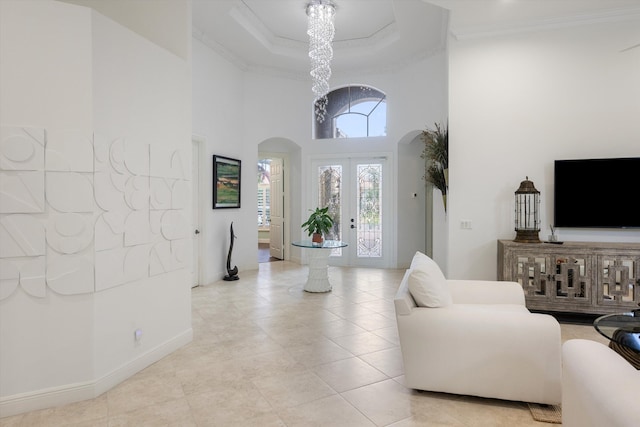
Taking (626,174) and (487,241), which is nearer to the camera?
(626,174)

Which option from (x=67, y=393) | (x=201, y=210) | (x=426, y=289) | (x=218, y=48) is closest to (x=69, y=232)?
(x=67, y=393)

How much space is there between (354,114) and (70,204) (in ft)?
19.6

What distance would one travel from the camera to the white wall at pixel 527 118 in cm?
430

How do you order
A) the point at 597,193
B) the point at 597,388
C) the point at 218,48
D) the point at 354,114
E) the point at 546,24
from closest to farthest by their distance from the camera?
the point at 597,388, the point at 597,193, the point at 546,24, the point at 218,48, the point at 354,114

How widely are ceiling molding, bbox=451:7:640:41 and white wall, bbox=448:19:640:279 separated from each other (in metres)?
0.05

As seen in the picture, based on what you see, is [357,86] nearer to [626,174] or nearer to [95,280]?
[626,174]

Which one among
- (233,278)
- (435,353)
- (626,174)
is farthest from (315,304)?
(626,174)

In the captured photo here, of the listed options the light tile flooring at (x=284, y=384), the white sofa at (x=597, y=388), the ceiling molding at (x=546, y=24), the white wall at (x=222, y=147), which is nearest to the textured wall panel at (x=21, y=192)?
the light tile flooring at (x=284, y=384)

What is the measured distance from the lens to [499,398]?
2.48 metres

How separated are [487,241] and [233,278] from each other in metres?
3.89

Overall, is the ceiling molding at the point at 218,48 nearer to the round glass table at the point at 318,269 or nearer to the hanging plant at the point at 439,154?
the round glass table at the point at 318,269

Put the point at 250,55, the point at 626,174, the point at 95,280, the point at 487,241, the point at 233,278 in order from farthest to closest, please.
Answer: the point at 250,55, the point at 233,278, the point at 487,241, the point at 626,174, the point at 95,280

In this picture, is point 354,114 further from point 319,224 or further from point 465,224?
point 465,224

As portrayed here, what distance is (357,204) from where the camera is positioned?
777cm
